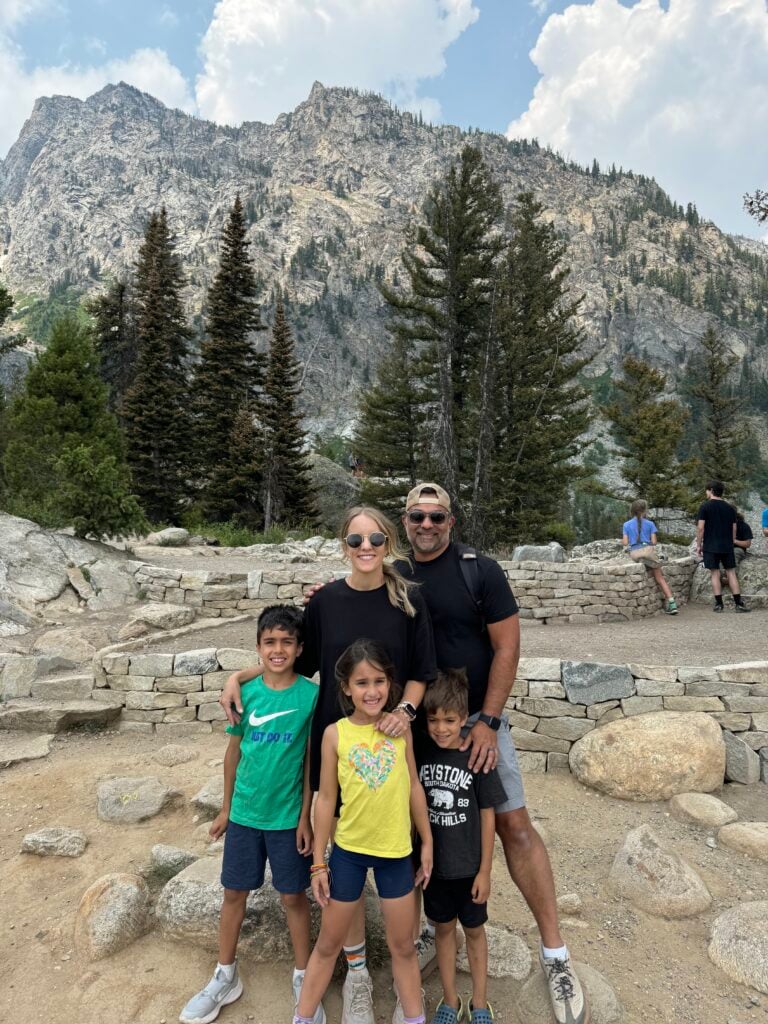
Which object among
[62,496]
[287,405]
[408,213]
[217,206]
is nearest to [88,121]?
[217,206]

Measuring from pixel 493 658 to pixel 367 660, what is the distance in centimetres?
63

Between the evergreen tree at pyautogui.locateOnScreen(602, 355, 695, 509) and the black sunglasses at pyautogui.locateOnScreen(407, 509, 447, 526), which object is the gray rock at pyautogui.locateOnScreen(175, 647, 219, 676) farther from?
the evergreen tree at pyautogui.locateOnScreen(602, 355, 695, 509)

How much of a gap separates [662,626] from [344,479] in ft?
66.3

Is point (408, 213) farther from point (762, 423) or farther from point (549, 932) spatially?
point (549, 932)

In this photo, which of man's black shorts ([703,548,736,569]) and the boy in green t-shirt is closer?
the boy in green t-shirt

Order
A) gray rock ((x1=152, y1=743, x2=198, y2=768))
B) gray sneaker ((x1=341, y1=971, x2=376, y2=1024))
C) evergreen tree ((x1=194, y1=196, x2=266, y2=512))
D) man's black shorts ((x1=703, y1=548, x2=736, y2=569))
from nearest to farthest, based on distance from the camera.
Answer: gray sneaker ((x1=341, y1=971, x2=376, y2=1024)) < gray rock ((x1=152, y1=743, x2=198, y2=768)) < man's black shorts ((x1=703, y1=548, x2=736, y2=569)) < evergreen tree ((x1=194, y1=196, x2=266, y2=512))

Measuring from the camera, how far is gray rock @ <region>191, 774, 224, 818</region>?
369cm

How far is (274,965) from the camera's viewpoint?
2.47 meters

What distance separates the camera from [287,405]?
2419 cm

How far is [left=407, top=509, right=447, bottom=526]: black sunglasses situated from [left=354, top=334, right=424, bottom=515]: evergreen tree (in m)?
18.4

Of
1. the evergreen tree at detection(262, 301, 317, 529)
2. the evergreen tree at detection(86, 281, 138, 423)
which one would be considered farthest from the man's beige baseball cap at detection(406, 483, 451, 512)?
the evergreen tree at detection(86, 281, 138, 423)

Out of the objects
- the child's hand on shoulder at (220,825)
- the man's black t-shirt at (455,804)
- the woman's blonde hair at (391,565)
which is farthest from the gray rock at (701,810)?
the child's hand on shoulder at (220,825)

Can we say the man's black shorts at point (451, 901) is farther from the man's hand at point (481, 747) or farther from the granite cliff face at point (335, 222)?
the granite cliff face at point (335, 222)

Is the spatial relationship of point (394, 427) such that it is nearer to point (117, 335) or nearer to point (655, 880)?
point (117, 335)
